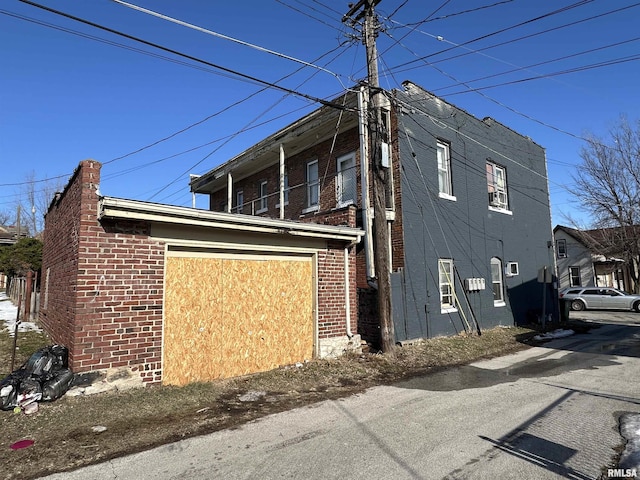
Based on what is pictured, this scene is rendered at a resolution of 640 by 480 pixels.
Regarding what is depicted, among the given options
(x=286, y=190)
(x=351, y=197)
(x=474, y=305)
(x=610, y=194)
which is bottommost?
(x=474, y=305)

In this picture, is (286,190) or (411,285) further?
(286,190)

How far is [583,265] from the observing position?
107 ft

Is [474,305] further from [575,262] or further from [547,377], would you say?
[575,262]

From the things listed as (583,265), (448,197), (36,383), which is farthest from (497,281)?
(583,265)

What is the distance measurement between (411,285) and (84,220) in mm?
7919

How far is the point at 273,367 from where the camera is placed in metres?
7.90

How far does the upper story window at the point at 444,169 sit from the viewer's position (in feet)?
41.8

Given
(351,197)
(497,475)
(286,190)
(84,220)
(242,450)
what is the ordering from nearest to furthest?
(497,475), (242,450), (84,220), (351,197), (286,190)

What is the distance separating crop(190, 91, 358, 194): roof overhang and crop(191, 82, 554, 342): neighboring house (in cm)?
4

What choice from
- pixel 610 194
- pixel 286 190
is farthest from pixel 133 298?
pixel 610 194

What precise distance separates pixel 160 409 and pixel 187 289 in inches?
80.8

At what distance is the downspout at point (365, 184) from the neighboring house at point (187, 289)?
1135 millimetres

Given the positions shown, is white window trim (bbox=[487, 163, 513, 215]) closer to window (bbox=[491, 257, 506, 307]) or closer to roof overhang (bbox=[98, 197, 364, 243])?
window (bbox=[491, 257, 506, 307])

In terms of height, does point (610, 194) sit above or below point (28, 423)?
above
